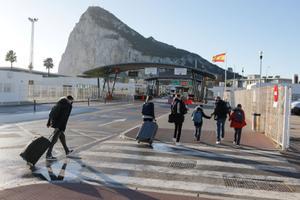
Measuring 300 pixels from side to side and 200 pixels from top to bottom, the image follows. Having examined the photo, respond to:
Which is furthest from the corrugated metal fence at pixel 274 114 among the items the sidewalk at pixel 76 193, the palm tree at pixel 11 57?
the palm tree at pixel 11 57

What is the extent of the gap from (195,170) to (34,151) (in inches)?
143

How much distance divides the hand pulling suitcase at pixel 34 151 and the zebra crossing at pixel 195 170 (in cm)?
97

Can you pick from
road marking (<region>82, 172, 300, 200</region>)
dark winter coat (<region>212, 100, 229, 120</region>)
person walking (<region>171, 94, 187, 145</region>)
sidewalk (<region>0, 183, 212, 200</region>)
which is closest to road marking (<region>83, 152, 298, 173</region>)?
road marking (<region>82, 172, 300, 200</region>)

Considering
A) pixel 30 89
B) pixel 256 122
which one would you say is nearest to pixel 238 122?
pixel 256 122

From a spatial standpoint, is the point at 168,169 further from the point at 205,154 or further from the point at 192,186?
the point at 205,154

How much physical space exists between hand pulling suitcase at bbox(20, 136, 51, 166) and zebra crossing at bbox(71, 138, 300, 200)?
970mm

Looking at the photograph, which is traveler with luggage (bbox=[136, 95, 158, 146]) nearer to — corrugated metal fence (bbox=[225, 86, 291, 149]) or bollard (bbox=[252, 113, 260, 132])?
corrugated metal fence (bbox=[225, 86, 291, 149])

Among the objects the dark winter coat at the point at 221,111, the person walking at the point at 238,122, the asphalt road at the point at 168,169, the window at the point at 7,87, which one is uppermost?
the window at the point at 7,87

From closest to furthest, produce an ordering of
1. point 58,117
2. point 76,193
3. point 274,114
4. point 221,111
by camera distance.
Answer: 1. point 76,193
2. point 58,117
3. point 221,111
4. point 274,114

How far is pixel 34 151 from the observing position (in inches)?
352

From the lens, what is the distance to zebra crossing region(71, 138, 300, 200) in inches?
293

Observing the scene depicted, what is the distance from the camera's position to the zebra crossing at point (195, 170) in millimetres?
7438

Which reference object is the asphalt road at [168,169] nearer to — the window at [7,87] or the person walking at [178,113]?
the person walking at [178,113]

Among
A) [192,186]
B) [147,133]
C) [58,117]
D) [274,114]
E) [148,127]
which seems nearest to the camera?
[192,186]
